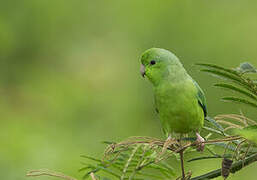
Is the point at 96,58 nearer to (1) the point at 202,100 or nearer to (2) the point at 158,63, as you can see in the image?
(2) the point at 158,63

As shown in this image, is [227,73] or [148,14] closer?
[227,73]

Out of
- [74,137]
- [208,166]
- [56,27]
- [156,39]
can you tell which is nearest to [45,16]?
[56,27]

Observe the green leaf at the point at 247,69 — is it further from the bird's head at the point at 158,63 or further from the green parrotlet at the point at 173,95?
the bird's head at the point at 158,63

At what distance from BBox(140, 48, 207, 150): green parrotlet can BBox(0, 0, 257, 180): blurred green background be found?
2.79 meters

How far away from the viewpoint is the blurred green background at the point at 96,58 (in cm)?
546

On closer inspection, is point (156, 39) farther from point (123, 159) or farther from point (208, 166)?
point (123, 159)

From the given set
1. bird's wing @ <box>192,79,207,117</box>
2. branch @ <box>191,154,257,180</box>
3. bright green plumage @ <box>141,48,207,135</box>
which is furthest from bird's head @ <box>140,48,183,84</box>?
branch @ <box>191,154,257,180</box>

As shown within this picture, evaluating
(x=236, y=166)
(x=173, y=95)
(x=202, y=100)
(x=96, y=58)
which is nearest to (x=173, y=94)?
(x=173, y=95)

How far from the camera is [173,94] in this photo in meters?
1.97

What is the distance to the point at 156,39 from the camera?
6.29 meters

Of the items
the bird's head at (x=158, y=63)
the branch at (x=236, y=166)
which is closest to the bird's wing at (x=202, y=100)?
the bird's head at (x=158, y=63)

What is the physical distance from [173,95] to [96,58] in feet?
15.7

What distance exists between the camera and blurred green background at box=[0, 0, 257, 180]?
546 centimetres

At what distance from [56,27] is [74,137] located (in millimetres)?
2111
